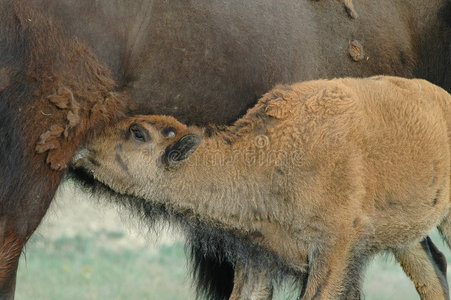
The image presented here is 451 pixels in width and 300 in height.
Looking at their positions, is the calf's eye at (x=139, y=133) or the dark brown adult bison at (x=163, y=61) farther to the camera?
the calf's eye at (x=139, y=133)

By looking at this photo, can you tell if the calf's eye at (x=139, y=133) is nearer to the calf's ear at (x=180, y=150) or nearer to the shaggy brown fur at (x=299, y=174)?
the shaggy brown fur at (x=299, y=174)

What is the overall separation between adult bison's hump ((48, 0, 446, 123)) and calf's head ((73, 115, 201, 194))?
0.16 metres

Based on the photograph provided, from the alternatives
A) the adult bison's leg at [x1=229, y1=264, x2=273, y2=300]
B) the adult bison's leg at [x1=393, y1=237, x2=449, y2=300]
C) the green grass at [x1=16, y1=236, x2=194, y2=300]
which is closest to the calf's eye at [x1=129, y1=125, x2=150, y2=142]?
the adult bison's leg at [x1=229, y1=264, x2=273, y2=300]

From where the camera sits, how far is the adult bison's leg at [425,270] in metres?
6.20

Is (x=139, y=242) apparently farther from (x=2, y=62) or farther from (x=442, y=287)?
(x=2, y=62)

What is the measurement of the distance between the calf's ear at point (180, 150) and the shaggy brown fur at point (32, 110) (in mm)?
596

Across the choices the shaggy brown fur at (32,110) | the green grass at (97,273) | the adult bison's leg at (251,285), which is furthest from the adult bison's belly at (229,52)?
the green grass at (97,273)

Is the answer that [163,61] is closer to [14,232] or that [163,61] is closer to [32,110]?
[32,110]

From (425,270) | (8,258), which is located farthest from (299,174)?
(8,258)

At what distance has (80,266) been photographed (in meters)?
10.8

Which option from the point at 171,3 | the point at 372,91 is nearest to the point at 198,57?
the point at 171,3

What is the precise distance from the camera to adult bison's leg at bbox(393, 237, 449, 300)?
620cm

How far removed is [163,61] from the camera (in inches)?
203

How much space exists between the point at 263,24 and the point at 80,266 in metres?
6.15
